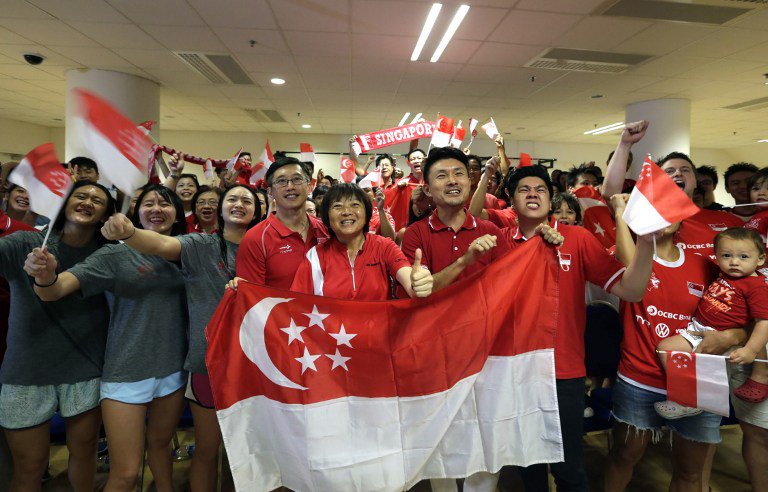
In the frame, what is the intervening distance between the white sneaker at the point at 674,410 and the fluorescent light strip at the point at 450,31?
4.28m

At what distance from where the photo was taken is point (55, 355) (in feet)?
5.91

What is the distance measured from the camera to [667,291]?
1842 millimetres

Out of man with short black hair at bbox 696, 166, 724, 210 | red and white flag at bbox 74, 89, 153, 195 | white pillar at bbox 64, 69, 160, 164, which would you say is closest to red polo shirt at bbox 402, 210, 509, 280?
red and white flag at bbox 74, 89, 153, 195

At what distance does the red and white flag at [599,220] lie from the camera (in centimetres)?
256

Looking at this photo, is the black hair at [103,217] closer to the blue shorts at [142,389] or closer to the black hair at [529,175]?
the blue shorts at [142,389]

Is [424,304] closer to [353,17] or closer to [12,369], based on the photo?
[12,369]

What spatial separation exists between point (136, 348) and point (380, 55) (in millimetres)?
5353

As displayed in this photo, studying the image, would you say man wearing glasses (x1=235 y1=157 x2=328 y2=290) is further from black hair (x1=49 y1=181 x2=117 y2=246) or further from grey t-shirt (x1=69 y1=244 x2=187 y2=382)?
black hair (x1=49 y1=181 x2=117 y2=246)

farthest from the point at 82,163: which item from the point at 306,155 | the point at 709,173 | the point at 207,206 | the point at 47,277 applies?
the point at 709,173

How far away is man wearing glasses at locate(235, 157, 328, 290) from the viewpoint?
1.89 metres

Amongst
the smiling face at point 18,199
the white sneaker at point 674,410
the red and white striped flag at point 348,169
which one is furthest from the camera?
the red and white striped flag at point 348,169

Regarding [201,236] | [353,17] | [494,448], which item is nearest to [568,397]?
[494,448]

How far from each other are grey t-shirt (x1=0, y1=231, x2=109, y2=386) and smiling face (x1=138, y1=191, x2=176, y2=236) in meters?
0.33

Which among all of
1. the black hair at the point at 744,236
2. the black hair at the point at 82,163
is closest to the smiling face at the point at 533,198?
the black hair at the point at 744,236
